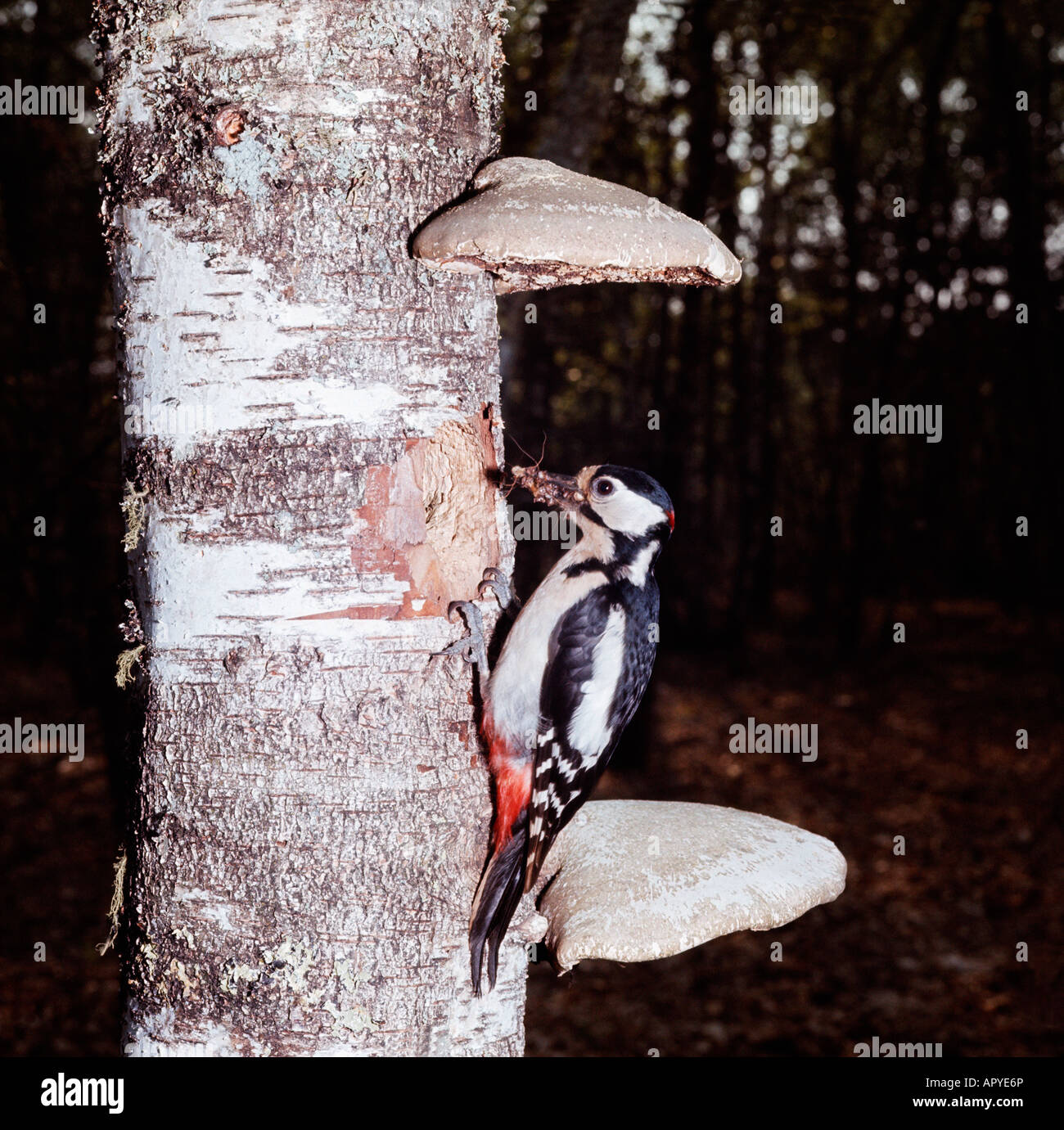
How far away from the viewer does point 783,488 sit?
19.2 metres

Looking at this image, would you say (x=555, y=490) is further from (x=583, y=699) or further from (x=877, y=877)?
(x=877, y=877)

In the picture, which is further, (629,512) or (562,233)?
(629,512)

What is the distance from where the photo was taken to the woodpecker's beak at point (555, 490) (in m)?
2.46

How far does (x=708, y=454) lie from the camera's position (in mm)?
15727

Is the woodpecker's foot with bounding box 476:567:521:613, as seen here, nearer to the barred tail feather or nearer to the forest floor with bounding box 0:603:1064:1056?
the barred tail feather

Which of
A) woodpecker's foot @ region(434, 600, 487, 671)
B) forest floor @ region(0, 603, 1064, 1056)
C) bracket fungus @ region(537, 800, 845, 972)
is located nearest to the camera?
woodpecker's foot @ region(434, 600, 487, 671)

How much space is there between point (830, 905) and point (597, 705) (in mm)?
5878

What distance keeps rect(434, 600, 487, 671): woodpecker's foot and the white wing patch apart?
1.61ft

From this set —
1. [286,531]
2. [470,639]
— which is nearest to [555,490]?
[470,639]

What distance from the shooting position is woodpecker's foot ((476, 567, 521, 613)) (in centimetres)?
215

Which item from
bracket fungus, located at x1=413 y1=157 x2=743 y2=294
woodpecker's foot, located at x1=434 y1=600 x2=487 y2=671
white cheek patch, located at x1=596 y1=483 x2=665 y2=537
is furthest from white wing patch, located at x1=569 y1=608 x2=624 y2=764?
bracket fungus, located at x1=413 y1=157 x2=743 y2=294

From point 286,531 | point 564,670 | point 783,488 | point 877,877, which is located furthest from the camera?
point 783,488

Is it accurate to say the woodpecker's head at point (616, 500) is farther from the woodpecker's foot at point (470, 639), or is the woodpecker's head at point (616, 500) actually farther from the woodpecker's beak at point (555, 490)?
the woodpecker's foot at point (470, 639)

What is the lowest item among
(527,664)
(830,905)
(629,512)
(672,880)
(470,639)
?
A: (830,905)
